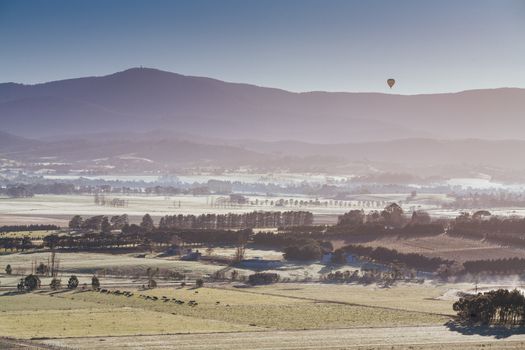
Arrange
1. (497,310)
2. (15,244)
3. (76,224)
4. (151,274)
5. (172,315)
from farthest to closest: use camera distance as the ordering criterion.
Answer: (76,224), (15,244), (151,274), (172,315), (497,310)

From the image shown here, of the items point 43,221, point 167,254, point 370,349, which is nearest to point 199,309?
point 370,349

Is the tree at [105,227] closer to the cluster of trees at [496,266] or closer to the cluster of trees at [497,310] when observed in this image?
the cluster of trees at [496,266]

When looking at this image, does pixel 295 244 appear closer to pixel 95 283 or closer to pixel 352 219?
pixel 352 219

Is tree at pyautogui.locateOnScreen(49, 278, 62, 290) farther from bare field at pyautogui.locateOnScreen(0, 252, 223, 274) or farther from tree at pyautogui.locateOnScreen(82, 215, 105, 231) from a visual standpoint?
tree at pyautogui.locateOnScreen(82, 215, 105, 231)

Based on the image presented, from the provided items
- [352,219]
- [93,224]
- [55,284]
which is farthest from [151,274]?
[352,219]

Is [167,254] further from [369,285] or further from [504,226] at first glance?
[504,226]

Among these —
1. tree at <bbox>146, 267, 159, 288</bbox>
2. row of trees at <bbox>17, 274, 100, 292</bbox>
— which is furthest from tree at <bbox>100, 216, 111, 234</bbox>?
row of trees at <bbox>17, 274, 100, 292</bbox>
